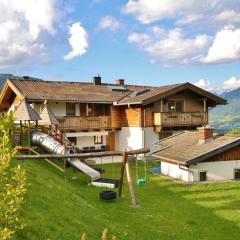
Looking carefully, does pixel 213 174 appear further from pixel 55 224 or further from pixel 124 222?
pixel 55 224

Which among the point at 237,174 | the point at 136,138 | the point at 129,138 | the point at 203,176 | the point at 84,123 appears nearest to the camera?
the point at 203,176

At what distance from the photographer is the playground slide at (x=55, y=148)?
22266 millimetres

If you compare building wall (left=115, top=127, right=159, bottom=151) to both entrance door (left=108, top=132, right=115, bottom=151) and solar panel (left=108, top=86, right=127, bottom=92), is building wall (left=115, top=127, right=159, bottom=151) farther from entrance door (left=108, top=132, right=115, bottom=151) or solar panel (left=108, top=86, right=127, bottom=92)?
solar panel (left=108, top=86, right=127, bottom=92)

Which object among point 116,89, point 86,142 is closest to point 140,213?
point 86,142

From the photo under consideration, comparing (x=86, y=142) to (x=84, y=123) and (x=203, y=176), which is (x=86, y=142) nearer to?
(x=84, y=123)

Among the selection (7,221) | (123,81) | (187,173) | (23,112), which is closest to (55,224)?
(7,221)

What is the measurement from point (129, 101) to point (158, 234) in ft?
→ 66.5

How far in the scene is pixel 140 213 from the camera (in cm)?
1602

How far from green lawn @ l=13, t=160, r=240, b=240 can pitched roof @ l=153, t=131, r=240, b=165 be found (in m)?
1.70

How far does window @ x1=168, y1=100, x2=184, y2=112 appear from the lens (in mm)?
34737

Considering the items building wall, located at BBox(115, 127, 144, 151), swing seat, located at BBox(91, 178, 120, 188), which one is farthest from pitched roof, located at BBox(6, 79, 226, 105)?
swing seat, located at BBox(91, 178, 120, 188)

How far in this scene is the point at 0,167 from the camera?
4.48 meters

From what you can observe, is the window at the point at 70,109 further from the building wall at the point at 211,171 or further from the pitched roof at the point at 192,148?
the building wall at the point at 211,171

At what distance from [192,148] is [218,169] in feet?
7.08
